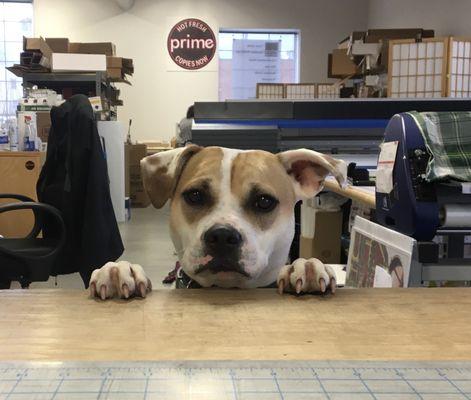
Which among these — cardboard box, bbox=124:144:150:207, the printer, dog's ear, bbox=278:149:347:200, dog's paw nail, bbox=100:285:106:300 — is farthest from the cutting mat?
cardboard box, bbox=124:144:150:207

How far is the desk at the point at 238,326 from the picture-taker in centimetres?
70

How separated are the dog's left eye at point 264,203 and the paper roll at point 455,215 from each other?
20.5 inches

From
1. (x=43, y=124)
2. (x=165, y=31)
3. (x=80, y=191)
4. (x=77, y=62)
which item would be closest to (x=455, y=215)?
(x=80, y=191)

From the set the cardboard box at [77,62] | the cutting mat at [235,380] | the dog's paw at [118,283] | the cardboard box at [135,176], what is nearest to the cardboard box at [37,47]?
the cardboard box at [77,62]

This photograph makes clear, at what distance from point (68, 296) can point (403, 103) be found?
1.83 metres

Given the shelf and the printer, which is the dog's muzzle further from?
the shelf

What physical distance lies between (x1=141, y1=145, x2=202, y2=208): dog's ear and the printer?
58cm

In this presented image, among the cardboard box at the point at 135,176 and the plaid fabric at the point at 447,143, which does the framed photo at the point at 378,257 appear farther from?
the cardboard box at the point at 135,176

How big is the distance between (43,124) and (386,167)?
3700 mm

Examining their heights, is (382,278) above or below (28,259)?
above

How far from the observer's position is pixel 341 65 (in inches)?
256

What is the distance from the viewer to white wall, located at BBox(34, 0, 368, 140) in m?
7.92

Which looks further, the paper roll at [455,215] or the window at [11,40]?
the window at [11,40]

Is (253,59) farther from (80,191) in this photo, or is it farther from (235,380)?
(235,380)
